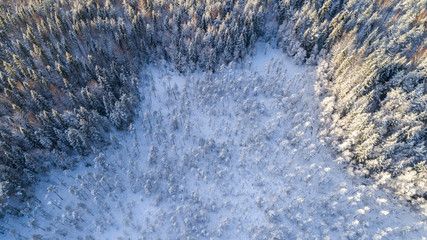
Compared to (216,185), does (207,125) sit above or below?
above

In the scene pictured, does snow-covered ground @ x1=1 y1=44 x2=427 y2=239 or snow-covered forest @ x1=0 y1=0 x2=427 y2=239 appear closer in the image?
snow-covered ground @ x1=1 y1=44 x2=427 y2=239

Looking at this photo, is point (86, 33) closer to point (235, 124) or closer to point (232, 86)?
point (232, 86)

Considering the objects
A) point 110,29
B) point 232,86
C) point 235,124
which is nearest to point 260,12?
point 232,86

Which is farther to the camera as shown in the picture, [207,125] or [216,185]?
[207,125]
